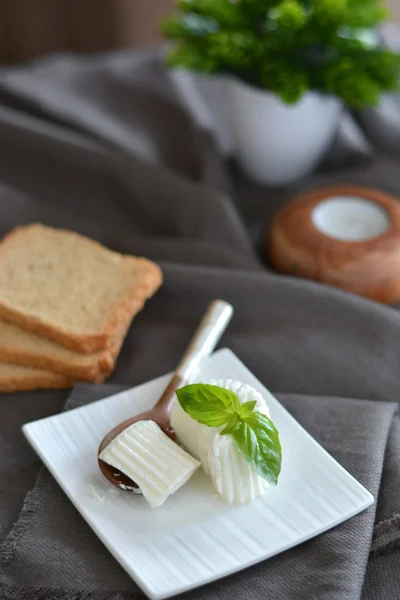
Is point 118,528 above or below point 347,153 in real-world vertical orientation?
below

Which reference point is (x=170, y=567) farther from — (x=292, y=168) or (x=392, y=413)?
(x=292, y=168)

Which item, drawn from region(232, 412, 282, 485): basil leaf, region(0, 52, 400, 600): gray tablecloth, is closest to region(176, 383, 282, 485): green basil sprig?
region(232, 412, 282, 485): basil leaf

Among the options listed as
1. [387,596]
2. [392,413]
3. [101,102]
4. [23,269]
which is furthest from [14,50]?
[387,596]

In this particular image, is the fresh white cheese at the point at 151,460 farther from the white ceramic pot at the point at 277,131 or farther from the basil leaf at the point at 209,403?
the white ceramic pot at the point at 277,131

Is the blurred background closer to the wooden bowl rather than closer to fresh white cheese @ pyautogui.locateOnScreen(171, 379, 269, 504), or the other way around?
the wooden bowl

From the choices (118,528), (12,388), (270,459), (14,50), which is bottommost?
(14,50)
